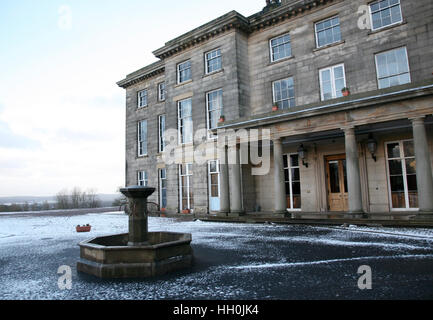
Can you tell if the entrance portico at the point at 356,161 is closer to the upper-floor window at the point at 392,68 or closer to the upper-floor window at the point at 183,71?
the upper-floor window at the point at 392,68

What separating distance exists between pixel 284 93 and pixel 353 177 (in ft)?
22.0

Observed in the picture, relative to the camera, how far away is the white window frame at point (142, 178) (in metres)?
24.2

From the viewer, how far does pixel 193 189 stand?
62.1 ft

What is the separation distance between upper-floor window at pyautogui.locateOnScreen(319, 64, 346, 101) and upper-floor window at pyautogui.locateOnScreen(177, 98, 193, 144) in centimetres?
841

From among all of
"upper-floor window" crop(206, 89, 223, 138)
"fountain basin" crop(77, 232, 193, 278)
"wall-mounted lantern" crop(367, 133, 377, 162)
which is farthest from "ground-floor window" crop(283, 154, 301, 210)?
"fountain basin" crop(77, 232, 193, 278)

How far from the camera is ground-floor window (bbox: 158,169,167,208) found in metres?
22.6

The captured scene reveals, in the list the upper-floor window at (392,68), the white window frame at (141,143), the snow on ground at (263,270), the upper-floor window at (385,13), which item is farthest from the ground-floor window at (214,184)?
the upper-floor window at (385,13)

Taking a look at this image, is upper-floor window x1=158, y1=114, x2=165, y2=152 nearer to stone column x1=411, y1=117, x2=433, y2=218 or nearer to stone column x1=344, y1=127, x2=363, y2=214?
stone column x1=344, y1=127, x2=363, y2=214

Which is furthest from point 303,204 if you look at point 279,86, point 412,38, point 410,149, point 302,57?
point 412,38

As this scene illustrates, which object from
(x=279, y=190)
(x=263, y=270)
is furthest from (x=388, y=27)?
(x=263, y=270)

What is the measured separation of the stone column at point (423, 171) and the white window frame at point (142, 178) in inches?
726
